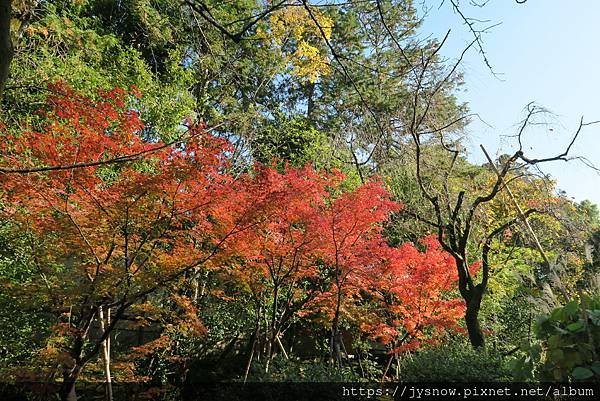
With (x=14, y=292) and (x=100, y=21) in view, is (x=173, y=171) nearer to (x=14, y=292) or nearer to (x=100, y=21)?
(x=14, y=292)

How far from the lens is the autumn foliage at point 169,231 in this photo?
15.1 ft

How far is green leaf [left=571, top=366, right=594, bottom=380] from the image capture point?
2.16m

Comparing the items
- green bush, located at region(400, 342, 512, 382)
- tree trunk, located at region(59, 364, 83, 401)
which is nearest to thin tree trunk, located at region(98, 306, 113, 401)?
tree trunk, located at region(59, 364, 83, 401)

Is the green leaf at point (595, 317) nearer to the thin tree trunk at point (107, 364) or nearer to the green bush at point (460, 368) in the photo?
the green bush at point (460, 368)

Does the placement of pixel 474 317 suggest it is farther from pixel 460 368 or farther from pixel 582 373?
pixel 582 373

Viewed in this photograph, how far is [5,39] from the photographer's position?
1077 millimetres

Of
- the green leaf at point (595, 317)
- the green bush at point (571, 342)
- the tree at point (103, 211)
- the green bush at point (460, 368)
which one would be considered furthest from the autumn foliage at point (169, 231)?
the green leaf at point (595, 317)

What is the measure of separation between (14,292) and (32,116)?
10.2ft

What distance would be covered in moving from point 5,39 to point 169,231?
4063mm

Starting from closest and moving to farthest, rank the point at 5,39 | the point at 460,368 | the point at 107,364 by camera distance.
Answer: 1. the point at 5,39
2. the point at 460,368
3. the point at 107,364

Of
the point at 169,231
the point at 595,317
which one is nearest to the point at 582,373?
the point at 595,317

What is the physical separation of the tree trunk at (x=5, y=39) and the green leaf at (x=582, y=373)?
111 inches

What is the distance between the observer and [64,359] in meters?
5.04

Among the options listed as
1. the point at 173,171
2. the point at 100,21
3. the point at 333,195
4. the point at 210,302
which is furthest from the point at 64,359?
the point at 100,21
